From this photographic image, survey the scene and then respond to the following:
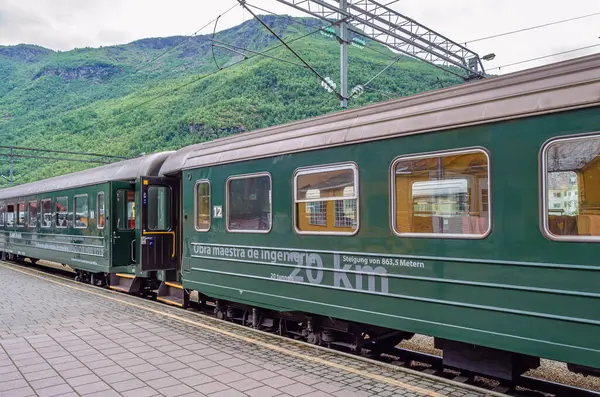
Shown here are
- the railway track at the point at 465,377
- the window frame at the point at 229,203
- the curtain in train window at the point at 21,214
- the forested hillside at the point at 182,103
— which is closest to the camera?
the railway track at the point at 465,377

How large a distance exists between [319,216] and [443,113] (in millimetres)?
2050

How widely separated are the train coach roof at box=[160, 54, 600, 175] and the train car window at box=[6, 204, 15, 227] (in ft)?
51.2

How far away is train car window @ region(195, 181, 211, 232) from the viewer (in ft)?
27.8

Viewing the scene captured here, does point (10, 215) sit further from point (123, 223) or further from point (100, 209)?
point (123, 223)

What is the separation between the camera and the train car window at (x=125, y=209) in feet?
39.1

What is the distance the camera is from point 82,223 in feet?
44.0

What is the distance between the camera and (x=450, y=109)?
16.7 ft

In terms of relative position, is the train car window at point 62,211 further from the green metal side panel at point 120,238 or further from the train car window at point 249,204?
the train car window at point 249,204

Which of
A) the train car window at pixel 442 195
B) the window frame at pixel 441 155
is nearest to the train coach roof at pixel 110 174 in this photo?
the window frame at pixel 441 155

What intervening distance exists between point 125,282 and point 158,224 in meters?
2.71

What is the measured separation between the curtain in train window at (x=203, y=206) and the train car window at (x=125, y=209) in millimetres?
3937

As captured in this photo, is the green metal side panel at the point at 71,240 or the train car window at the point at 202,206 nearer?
the train car window at the point at 202,206

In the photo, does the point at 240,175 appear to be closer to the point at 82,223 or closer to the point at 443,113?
the point at 443,113

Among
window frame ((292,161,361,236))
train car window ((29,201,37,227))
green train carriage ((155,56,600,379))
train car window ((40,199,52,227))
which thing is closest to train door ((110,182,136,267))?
train car window ((40,199,52,227))
